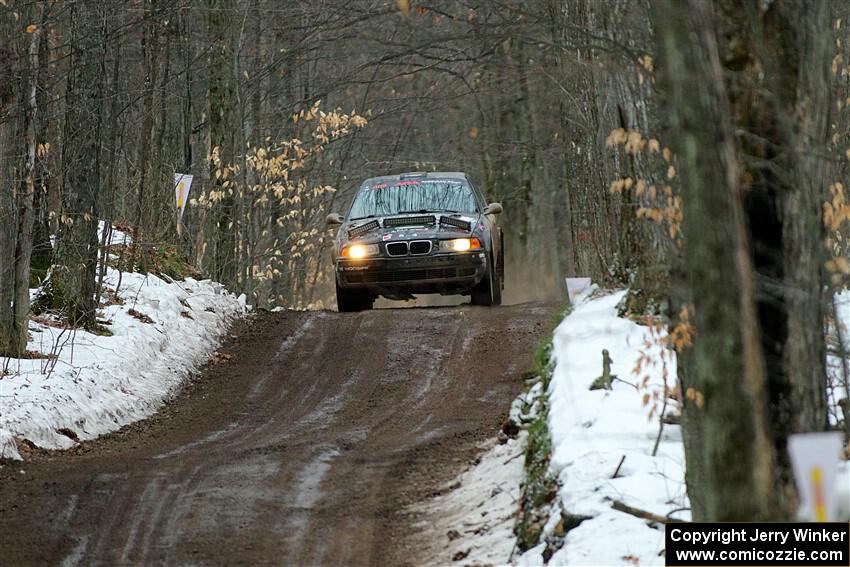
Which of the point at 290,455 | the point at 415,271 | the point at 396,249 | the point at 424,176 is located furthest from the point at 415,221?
the point at 290,455

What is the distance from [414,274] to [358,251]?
0.80 metres

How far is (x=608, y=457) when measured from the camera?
6.83m

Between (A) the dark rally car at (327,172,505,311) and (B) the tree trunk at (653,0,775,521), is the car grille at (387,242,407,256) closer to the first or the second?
(A) the dark rally car at (327,172,505,311)

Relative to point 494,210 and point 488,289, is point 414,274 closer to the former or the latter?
point 488,289

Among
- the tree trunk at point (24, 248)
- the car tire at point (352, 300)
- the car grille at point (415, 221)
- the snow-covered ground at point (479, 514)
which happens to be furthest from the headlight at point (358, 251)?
the snow-covered ground at point (479, 514)

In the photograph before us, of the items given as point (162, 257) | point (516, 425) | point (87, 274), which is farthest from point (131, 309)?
point (516, 425)

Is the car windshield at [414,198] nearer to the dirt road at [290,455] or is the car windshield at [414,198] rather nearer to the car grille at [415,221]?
the car grille at [415,221]

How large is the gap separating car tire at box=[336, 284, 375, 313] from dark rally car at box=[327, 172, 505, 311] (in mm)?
20

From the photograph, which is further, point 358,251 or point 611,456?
point 358,251

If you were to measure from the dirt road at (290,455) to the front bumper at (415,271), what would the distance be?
1.57 ft

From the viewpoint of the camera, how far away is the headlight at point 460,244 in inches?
593

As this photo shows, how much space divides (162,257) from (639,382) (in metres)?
9.73

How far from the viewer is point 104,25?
42.2ft

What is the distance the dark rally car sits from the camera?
1506cm
